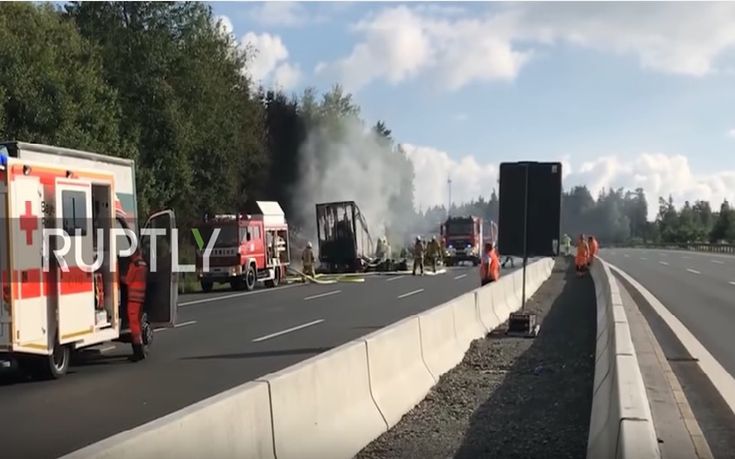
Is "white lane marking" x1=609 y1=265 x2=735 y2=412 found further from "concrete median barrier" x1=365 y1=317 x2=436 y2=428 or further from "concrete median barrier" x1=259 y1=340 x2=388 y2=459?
"concrete median barrier" x1=259 y1=340 x2=388 y2=459

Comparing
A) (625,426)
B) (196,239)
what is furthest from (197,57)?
(625,426)

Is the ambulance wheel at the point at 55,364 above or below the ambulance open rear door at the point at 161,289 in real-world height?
below

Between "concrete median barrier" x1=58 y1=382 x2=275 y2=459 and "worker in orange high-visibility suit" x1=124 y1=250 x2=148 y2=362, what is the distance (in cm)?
834

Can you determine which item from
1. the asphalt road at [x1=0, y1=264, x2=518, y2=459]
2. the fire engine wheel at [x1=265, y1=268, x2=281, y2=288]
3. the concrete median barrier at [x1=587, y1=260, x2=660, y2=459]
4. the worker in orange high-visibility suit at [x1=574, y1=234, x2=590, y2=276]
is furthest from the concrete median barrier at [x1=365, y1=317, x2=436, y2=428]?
the worker in orange high-visibility suit at [x1=574, y1=234, x2=590, y2=276]

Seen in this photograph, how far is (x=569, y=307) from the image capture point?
77.0 feet

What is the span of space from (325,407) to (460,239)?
46801 mm

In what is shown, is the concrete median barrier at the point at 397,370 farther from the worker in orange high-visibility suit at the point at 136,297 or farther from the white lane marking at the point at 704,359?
the worker in orange high-visibility suit at the point at 136,297

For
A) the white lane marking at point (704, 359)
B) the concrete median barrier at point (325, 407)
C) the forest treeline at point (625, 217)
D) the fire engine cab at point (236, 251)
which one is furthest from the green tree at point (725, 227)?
the concrete median barrier at point (325, 407)

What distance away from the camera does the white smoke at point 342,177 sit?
205 feet

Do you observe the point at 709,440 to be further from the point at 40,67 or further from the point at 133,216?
the point at 40,67

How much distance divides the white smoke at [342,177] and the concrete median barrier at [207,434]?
176ft

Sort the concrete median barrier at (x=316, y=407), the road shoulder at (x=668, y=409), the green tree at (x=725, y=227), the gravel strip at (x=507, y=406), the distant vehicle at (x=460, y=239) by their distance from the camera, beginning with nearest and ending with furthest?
the concrete median barrier at (x=316, y=407) < the road shoulder at (x=668, y=409) < the gravel strip at (x=507, y=406) < the distant vehicle at (x=460, y=239) < the green tree at (x=725, y=227)

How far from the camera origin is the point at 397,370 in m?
9.59

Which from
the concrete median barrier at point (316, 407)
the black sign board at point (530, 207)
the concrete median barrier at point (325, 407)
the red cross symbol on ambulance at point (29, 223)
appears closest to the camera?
the concrete median barrier at point (316, 407)
